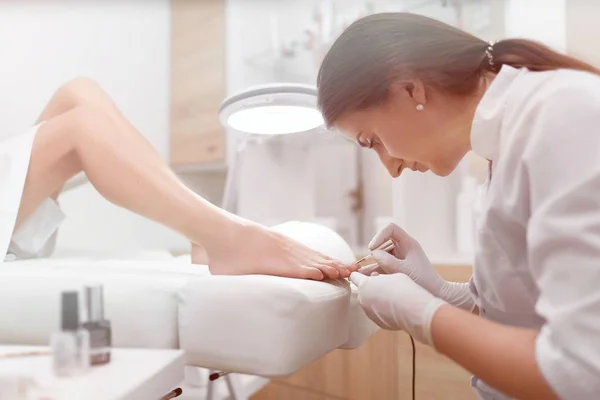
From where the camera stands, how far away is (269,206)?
1.22m

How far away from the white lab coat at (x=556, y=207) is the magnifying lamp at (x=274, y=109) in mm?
319

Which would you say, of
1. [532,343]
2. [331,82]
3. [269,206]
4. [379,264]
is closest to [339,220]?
[269,206]

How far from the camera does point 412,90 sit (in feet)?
1.75

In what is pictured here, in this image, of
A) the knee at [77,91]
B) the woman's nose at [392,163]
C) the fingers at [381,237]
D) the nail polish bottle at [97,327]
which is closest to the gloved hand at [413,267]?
the fingers at [381,237]

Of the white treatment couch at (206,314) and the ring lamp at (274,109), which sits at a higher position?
the ring lamp at (274,109)

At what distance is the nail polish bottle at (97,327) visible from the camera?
1.44 ft

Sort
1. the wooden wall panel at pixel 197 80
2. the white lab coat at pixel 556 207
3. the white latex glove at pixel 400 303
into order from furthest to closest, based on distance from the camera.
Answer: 1. the wooden wall panel at pixel 197 80
2. the white latex glove at pixel 400 303
3. the white lab coat at pixel 556 207

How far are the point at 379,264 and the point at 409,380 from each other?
332 mm

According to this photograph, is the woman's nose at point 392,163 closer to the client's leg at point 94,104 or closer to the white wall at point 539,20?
the client's leg at point 94,104

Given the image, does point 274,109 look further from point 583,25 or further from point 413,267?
point 583,25

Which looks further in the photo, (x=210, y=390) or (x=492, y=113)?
(x=210, y=390)

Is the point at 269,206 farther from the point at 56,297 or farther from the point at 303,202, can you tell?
the point at 56,297

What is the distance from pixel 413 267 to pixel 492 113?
282 millimetres

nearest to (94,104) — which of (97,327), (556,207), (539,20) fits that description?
(97,327)
